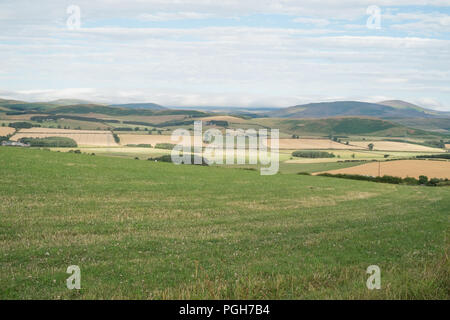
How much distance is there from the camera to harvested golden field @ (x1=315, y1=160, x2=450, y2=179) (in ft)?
229

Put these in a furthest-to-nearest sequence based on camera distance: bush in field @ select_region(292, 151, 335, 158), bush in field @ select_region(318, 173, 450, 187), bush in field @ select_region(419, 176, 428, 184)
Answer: bush in field @ select_region(292, 151, 335, 158) → bush in field @ select_region(419, 176, 428, 184) → bush in field @ select_region(318, 173, 450, 187)

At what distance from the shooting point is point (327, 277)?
10211 mm

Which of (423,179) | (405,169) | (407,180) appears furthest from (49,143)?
(423,179)

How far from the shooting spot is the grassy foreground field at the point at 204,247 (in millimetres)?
9188

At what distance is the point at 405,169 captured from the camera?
7406cm

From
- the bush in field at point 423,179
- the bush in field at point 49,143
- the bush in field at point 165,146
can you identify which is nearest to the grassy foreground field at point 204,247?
the bush in field at point 423,179

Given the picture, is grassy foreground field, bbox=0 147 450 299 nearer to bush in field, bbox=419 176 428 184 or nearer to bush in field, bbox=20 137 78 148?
bush in field, bbox=419 176 428 184

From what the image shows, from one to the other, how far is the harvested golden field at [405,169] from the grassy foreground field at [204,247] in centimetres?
4502

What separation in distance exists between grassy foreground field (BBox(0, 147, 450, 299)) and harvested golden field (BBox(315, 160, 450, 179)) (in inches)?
1773

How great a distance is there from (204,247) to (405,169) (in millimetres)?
68491

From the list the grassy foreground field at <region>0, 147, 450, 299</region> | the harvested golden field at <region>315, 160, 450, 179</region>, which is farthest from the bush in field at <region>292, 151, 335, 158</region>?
the grassy foreground field at <region>0, 147, 450, 299</region>

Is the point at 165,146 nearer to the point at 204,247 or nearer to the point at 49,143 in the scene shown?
the point at 49,143
